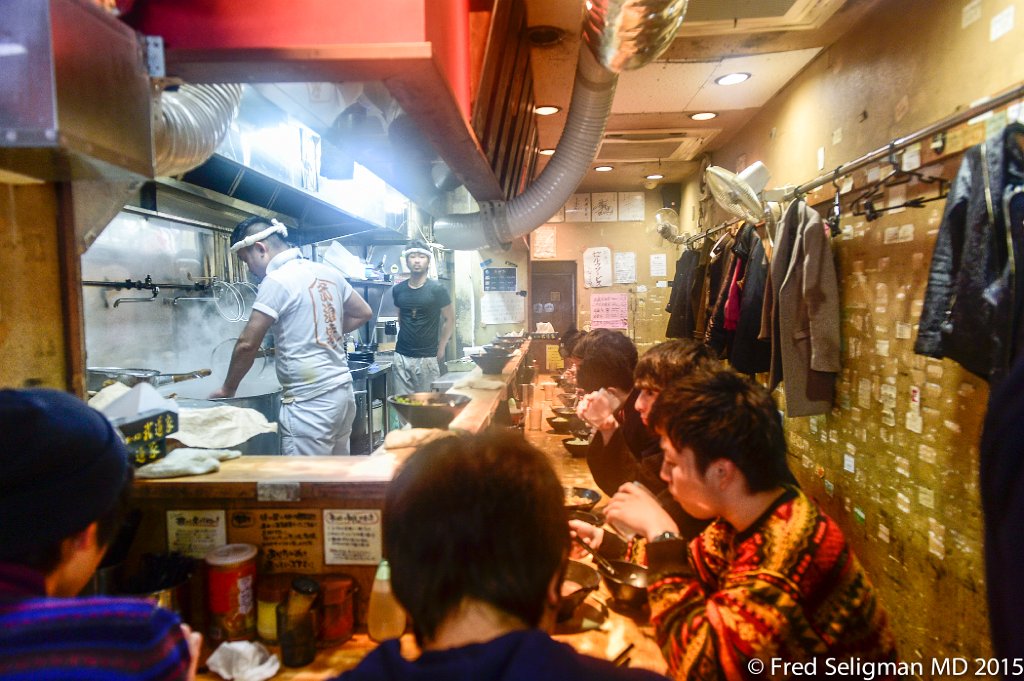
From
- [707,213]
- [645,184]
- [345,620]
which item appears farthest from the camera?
[645,184]

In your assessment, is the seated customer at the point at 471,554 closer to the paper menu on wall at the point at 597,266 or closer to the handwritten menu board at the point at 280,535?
the handwritten menu board at the point at 280,535

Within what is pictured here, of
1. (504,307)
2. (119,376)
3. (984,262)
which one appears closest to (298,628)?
(119,376)

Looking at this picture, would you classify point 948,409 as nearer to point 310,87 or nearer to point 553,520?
point 553,520

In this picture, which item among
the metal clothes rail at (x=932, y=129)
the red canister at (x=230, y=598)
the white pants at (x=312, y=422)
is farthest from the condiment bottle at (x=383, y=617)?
the metal clothes rail at (x=932, y=129)

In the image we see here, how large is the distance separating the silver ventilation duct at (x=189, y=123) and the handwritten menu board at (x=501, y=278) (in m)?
5.99

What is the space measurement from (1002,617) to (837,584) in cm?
46

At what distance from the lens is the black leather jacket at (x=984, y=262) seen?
189 cm

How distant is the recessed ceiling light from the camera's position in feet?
14.1

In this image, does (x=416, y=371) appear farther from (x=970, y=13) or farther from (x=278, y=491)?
(x=970, y=13)

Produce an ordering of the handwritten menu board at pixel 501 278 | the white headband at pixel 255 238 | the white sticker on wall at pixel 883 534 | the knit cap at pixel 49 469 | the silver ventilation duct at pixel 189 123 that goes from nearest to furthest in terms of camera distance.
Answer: the knit cap at pixel 49 469, the silver ventilation duct at pixel 189 123, the white sticker on wall at pixel 883 534, the white headband at pixel 255 238, the handwritten menu board at pixel 501 278

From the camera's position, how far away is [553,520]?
0.87 m

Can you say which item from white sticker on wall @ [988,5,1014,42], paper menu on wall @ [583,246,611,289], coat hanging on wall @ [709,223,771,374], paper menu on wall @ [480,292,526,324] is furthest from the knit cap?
paper menu on wall @ [583,246,611,289]

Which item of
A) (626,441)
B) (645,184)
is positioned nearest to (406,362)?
(626,441)

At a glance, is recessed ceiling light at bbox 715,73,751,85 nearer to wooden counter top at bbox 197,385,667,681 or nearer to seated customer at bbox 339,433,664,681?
wooden counter top at bbox 197,385,667,681
